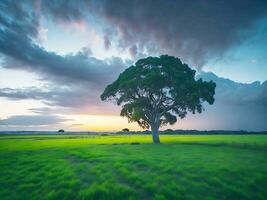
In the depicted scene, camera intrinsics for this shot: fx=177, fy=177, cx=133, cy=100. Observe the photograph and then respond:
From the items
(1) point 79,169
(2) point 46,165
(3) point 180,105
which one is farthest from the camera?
(3) point 180,105

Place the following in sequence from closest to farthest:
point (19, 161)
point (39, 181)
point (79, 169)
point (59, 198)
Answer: point (59, 198) < point (39, 181) < point (79, 169) < point (19, 161)

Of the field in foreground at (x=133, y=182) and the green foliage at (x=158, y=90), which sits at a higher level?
the green foliage at (x=158, y=90)

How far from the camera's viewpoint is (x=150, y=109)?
4247 centimetres

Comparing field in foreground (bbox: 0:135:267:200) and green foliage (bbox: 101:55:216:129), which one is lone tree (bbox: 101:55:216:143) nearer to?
green foliage (bbox: 101:55:216:129)

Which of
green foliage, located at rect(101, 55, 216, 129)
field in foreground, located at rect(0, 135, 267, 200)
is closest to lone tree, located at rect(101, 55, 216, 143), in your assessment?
green foliage, located at rect(101, 55, 216, 129)

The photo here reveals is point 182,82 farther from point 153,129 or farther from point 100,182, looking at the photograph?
point 100,182

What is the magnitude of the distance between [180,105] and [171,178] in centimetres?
2961

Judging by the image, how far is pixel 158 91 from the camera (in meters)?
39.4

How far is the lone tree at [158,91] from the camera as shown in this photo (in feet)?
124

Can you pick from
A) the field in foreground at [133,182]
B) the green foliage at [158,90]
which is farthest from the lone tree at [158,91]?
the field in foreground at [133,182]

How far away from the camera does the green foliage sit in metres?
37.7

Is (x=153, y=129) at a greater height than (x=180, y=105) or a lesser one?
lesser

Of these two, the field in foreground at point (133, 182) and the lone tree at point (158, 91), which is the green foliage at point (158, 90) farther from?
the field in foreground at point (133, 182)

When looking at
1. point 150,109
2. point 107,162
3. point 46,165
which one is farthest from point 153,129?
point 46,165
